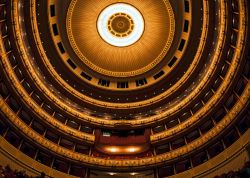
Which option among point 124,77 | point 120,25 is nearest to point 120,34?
A: point 120,25

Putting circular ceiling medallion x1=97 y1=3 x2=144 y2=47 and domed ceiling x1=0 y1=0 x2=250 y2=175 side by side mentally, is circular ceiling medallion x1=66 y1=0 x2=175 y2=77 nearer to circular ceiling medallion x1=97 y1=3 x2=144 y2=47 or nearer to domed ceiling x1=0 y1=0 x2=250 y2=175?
circular ceiling medallion x1=97 y1=3 x2=144 y2=47

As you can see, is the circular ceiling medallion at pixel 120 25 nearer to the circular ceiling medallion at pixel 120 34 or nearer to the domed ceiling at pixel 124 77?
the circular ceiling medallion at pixel 120 34

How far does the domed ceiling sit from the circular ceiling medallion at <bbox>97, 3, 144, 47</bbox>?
12cm

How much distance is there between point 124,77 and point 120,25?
6.26m

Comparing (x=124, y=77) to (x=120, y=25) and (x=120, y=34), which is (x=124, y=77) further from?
(x=120, y=25)

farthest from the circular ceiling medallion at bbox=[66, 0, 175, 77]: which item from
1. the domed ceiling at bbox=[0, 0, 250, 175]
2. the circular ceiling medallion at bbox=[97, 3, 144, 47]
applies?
the domed ceiling at bbox=[0, 0, 250, 175]

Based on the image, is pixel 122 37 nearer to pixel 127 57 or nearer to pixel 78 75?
pixel 127 57

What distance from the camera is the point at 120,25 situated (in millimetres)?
32500

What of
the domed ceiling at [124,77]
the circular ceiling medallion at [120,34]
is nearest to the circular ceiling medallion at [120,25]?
the circular ceiling medallion at [120,34]

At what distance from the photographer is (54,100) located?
27.8m

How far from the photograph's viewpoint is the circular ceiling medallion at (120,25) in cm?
3120

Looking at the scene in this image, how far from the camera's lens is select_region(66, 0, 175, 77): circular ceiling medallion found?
3025 centimetres

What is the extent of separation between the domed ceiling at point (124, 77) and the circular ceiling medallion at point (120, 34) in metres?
0.11

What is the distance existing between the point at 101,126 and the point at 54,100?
553cm
